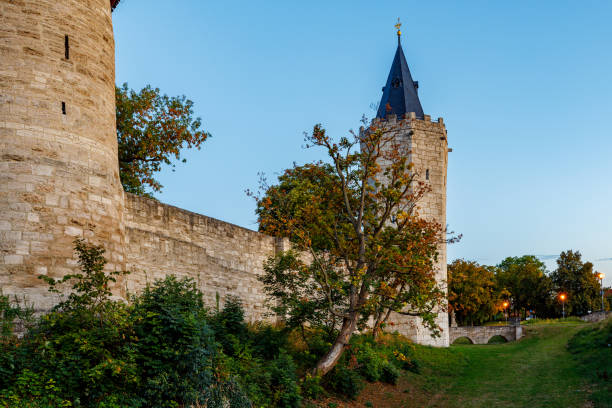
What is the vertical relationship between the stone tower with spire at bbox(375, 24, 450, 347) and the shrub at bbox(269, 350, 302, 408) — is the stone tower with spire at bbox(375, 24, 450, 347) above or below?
above

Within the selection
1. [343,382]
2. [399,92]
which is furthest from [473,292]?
[343,382]

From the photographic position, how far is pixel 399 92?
3072cm

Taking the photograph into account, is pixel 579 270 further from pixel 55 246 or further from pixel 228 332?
pixel 55 246

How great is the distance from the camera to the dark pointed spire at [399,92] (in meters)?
30.0

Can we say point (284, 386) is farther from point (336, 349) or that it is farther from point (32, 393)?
point (32, 393)

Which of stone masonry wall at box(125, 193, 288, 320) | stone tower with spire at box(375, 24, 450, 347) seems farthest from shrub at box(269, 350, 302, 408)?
stone tower with spire at box(375, 24, 450, 347)

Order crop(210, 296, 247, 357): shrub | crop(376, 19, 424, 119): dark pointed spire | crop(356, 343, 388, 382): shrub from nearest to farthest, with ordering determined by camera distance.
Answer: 1. crop(210, 296, 247, 357): shrub
2. crop(356, 343, 388, 382): shrub
3. crop(376, 19, 424, 119): dark pointed spire

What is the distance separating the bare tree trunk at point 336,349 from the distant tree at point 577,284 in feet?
160

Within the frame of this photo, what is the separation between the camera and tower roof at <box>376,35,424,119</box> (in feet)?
98.5

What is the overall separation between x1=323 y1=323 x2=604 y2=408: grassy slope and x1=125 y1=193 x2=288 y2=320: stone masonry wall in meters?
4.72

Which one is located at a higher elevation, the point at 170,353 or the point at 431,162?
the point at 431,162

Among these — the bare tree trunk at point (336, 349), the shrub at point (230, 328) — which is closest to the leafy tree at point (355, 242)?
the bare tree trunk at point (336, 349)

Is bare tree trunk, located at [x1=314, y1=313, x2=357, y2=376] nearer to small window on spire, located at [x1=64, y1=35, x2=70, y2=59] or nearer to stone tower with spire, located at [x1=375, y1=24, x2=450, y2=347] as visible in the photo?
small window on spire, located at [x1=64, y1=35, x2=70, y2=59]

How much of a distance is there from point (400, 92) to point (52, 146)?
900 inches
